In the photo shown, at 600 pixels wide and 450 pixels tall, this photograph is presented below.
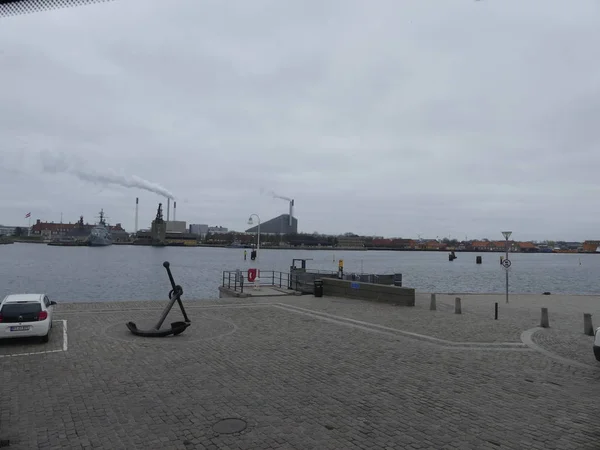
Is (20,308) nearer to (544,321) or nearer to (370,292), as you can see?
(370,292)

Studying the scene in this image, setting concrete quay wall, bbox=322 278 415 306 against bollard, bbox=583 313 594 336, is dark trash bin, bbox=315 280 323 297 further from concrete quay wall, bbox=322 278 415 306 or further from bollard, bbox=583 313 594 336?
bollard, bbox=583 313 594 336

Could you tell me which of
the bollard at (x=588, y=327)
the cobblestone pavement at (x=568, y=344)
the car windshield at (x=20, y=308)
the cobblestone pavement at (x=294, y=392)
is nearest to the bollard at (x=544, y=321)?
the cobblestone pavement at (x=568, y=344)

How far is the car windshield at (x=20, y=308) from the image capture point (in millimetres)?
11883

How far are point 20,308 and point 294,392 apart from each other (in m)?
8.77

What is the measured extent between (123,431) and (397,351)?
7.74 meters

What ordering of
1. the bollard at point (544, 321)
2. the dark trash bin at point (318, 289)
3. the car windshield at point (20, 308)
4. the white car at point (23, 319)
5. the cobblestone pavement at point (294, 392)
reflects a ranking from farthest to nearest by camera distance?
the dark trash bin at point (318, 289), the bollard at point (544, 321), the car windshield at point (20, 308), the white car at point (23, 319), the cobblestone pavement at point (294, 392)

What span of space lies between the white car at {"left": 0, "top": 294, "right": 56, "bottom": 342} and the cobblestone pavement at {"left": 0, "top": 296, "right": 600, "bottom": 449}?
0.44 m

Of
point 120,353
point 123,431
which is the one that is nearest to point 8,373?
point 120,353

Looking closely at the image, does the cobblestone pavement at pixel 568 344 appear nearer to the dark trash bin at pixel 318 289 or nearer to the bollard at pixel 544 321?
the bollard at pixel 544 321

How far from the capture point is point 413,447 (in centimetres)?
611

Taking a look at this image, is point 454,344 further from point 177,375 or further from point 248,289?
point 248,289

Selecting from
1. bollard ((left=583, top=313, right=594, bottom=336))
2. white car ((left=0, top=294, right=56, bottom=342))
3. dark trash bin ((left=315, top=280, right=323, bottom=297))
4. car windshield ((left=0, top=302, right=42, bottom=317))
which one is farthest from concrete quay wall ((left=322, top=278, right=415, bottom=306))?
car windshield ((left=0, top=302, right=42, bottom=317))

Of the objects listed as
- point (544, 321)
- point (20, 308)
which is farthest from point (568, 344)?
point (20, 308)

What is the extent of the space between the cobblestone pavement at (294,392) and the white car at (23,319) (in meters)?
0.44
